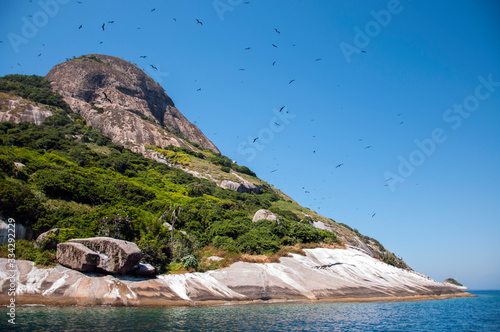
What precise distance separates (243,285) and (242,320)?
38.8 ft

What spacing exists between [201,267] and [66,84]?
109m

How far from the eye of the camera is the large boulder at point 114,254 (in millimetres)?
27609

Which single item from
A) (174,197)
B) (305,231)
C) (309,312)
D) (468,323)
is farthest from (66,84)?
(468,323)

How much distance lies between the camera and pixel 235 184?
8781cm

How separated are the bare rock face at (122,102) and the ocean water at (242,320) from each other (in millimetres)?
80500

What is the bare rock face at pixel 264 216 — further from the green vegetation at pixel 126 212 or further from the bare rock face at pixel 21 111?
the bare rock face at pixel 21 111

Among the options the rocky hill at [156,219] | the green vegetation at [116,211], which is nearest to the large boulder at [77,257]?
the rocky hill at [156,219]

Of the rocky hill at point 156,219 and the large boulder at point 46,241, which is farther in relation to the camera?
the rocky hill at point 156,219

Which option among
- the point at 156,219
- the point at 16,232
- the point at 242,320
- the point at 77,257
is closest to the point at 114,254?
the point at 77,257

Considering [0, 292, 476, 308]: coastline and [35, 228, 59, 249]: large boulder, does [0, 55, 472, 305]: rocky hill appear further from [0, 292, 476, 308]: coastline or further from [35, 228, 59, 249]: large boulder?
[0, 292, 476, 308]: coastline

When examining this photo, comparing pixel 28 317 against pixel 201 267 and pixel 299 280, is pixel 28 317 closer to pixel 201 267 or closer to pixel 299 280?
pixel 201 267

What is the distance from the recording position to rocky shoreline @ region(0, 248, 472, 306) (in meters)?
24.3

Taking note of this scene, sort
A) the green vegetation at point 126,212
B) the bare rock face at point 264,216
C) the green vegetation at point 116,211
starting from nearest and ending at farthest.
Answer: the green vegetation at point 116,211 → the green vegetation at point 126,212 → the bare rock face at point 264,216

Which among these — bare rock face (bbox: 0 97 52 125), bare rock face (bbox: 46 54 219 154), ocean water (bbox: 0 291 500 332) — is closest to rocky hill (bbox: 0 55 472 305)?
bare rock face (bbox: 0 97 52 125)
